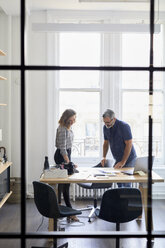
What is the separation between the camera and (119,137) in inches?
158

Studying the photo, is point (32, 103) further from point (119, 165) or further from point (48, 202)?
point (48, 202)

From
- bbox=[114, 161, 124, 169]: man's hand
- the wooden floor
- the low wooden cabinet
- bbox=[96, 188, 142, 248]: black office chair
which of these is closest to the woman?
the wooden floor

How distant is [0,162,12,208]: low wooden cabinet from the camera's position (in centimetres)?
409

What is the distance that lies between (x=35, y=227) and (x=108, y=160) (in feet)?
4.36

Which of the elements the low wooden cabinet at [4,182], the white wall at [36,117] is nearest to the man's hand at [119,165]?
the white wall at [36,117]

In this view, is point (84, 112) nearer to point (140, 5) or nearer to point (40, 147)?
point (40, 147)

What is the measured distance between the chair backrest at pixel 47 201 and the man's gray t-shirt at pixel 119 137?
1.38 meters

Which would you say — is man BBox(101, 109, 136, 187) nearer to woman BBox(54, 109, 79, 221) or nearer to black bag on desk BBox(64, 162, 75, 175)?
woman BBox(54, 109, 79, 221)

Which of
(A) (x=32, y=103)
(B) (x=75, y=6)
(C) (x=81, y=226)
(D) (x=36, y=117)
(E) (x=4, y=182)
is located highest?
(B) (x=75, y=6)

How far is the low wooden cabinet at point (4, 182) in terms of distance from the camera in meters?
4.09

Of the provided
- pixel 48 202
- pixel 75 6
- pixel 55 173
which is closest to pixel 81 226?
pixel 55 173

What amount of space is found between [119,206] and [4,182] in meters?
1.98

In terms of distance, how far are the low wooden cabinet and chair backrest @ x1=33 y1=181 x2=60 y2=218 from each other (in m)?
1.16

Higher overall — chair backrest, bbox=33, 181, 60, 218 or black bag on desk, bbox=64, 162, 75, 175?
black bag on desk, bbox=64, 162, 75, 175
